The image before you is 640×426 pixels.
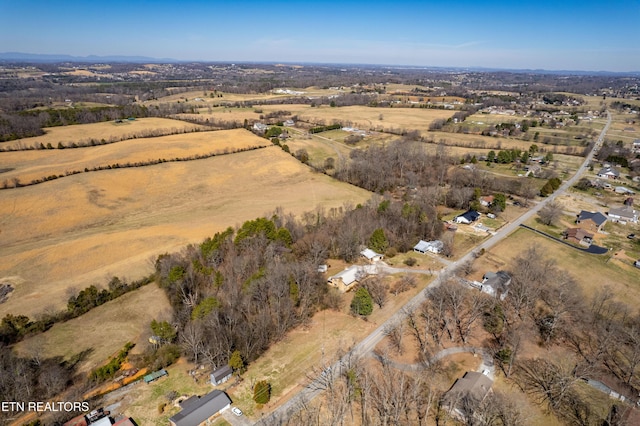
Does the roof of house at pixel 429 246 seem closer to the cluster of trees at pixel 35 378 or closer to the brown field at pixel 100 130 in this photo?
the cluster of trees at pixel 35 378

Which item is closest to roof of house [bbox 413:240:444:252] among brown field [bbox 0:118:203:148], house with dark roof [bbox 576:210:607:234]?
house with dark roof [bbox 576:210:607:234]

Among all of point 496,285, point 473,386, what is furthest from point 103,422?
point 496,285

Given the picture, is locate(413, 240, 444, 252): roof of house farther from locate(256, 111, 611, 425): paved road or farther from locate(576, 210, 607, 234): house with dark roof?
locate(576, 210, 607, 234): house with dark roof

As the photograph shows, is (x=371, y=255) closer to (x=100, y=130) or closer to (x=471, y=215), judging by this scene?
(x=471, y=215)

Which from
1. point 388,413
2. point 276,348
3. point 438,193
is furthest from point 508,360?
point 438,193

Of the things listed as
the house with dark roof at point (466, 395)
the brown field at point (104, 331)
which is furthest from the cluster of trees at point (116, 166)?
the house with dark roof at point (466, 395)

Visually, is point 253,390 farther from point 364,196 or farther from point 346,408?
Answer: point 364,196
